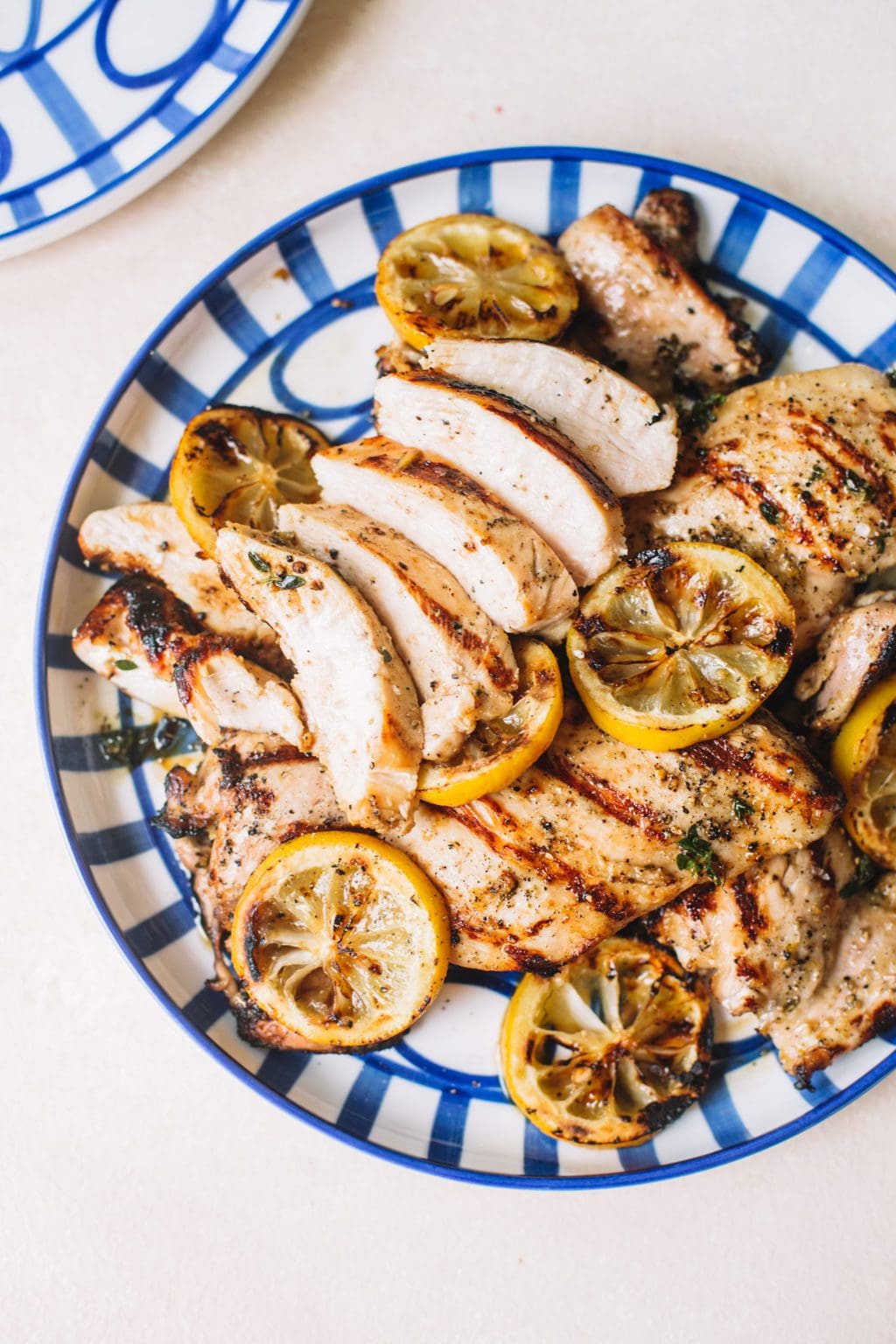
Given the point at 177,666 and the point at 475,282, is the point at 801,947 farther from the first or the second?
the point at 475,282

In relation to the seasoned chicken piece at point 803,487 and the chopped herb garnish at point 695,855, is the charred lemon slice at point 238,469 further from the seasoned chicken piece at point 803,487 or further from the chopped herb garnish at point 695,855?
the chopped herb garnish at point 695,855

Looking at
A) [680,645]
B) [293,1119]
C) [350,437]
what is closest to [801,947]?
[680,645]

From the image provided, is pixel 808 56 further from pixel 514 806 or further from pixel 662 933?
pixel 662 933

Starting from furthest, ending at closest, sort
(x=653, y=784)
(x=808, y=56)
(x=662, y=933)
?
(x=808, y=56) → (x=662, y=933) → (x=653, y=784)

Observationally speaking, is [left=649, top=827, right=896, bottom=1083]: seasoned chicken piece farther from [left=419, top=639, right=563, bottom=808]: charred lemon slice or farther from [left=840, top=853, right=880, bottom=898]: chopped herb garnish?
[left=419, top=639, right=563, bottom=808]: charred lemon slice

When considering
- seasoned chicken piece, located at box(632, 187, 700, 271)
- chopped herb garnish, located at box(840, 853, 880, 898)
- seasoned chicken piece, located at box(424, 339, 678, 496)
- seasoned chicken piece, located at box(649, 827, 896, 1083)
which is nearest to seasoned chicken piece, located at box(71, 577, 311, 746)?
seasoned chicken piece, located at box(424, 339, 678, 496)

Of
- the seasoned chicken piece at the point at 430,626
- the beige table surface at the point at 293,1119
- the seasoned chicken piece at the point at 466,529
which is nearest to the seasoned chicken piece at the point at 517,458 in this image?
the seasoned chicken piece at the point at 466,529

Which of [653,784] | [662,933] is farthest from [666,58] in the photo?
[662,933]
